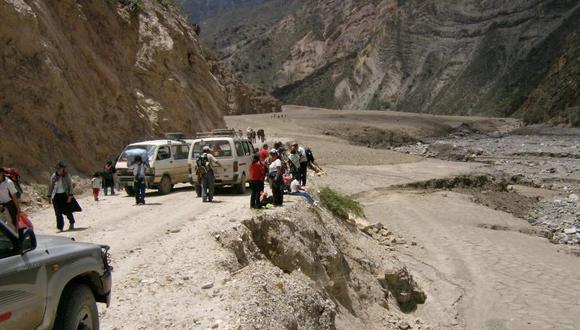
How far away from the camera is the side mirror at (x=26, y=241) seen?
195 inches

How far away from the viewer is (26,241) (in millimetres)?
5012

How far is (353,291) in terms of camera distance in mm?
12570

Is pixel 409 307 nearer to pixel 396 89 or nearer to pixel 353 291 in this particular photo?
pixel 353 291

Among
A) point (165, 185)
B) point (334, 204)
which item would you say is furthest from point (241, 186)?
point (334, 204)

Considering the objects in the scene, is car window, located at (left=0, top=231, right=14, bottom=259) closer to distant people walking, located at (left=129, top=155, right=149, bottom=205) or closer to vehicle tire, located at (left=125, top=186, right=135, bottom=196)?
distant people walking, located at (left=129, top=155, right=149, bottom=205)

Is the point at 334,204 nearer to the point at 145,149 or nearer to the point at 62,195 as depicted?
the point at 145,149

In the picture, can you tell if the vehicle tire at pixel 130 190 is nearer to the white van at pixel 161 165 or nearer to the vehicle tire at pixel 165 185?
the white van at pixel 161 165

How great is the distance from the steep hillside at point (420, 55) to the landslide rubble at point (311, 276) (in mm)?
65354

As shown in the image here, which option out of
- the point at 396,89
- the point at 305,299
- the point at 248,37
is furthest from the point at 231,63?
the point at 305,299

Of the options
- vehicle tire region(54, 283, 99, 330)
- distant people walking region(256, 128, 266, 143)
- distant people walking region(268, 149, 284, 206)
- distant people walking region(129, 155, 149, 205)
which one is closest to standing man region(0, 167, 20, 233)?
vehicle tire region(54, 283, 99, 330)

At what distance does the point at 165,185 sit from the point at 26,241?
47.7 ft

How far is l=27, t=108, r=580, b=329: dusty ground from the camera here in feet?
25.1

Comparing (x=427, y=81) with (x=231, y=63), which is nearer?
(x=427, y=81)

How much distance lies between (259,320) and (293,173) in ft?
37.7
